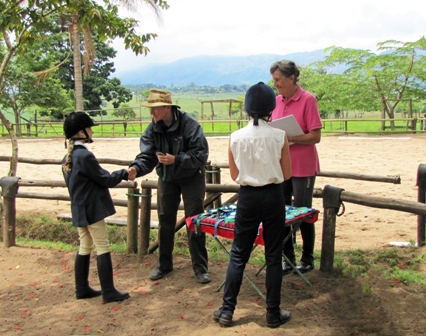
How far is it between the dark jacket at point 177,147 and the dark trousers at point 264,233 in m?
0.86

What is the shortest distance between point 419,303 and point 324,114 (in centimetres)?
3601

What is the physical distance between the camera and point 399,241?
5.53m

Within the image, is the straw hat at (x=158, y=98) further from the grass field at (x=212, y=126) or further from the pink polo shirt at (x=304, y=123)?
the grass field at (x=212, y=126)

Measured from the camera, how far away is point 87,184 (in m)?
3.64

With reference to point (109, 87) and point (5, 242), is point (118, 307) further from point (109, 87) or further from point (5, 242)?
point (109, 87)

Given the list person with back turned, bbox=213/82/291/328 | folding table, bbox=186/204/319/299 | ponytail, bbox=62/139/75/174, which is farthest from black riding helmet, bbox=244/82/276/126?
ponytail, bbox=62/139/75/174

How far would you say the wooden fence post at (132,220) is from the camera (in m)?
4.82

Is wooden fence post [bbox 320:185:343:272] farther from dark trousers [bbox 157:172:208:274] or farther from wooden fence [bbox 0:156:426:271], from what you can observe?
dark trousers [bbox 157:172:208:274]

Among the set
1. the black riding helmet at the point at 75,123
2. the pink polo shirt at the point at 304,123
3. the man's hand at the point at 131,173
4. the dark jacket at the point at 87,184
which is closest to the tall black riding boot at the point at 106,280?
the dark jacket at the point at 87,184

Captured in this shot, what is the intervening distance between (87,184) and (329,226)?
200cm

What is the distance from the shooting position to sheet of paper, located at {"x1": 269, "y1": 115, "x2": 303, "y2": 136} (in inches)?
140

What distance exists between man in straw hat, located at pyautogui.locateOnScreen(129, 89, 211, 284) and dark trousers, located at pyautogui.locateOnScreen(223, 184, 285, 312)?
72 centimetres

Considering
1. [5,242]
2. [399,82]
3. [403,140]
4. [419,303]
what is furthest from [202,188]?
[399,82]

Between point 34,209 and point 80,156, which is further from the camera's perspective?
point 34,209
